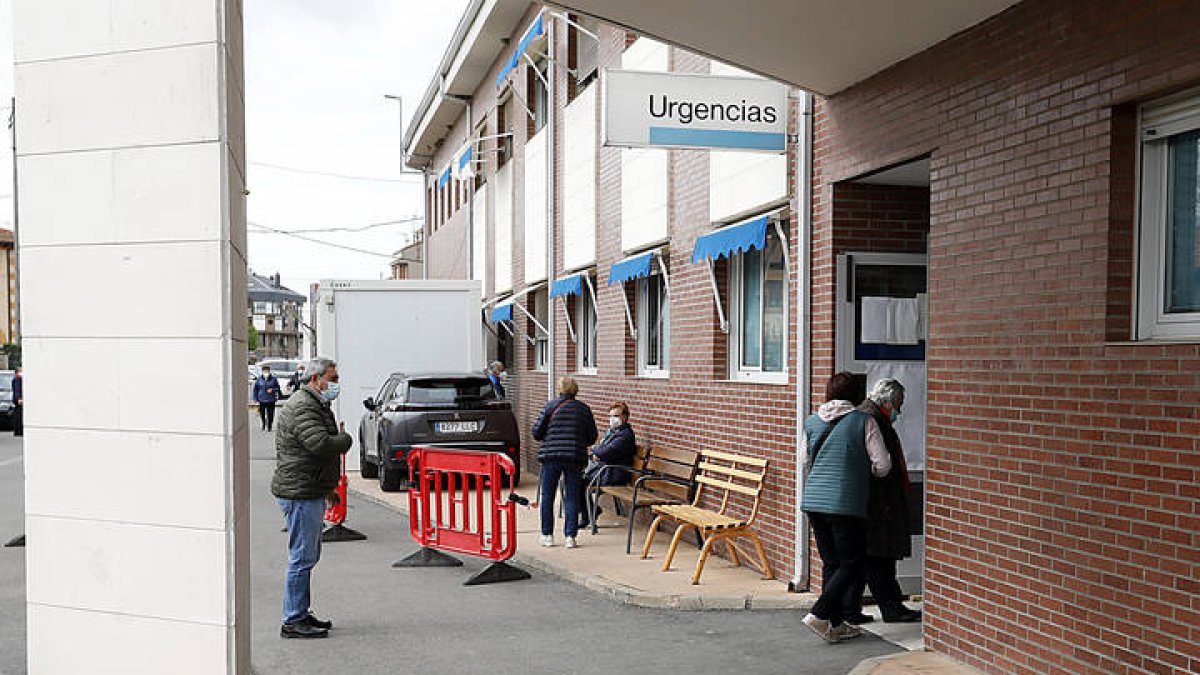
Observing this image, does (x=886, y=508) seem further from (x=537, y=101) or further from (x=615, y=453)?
(x=537, y=101)

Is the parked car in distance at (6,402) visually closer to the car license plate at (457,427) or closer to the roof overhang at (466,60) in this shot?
the roof overhang at (466,60)

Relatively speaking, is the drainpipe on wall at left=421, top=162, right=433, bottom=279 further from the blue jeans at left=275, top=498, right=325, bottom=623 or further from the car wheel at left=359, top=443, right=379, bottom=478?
the blue jeans at left=275, top=498, right=325, bottom=623

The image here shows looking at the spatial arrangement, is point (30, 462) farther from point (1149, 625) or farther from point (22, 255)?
point (1149, 625)

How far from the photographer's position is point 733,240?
30.7ft

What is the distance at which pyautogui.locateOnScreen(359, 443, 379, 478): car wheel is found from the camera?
→ 59.0ft

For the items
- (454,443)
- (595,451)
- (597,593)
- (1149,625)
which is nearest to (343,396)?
(454,443)

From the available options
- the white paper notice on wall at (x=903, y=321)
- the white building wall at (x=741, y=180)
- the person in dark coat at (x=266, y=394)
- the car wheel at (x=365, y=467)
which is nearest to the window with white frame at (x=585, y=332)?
the car wheel at (x=365, y=467)

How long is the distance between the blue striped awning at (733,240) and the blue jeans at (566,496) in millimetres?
2305

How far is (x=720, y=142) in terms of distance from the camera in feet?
27.4

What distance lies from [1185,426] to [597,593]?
16.5ft

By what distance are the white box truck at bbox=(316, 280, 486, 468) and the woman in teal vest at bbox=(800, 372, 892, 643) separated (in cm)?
1135

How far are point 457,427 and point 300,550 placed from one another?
833cm

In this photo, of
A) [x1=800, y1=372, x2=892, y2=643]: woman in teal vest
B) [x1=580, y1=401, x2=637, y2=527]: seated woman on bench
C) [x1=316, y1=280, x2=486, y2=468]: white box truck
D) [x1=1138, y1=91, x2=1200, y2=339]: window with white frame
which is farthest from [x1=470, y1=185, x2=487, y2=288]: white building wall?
[x1=1138, y1=91, x2=1200, y2=339]: window with white frame

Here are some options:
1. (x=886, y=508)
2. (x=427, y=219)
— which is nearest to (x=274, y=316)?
(x=427, y=219)
